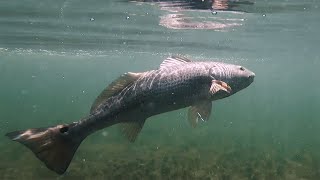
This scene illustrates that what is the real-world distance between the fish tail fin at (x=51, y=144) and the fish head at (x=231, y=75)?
2364 millimetres

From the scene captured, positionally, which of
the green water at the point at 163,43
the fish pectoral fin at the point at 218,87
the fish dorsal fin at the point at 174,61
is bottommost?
the green water at the point at 163,43

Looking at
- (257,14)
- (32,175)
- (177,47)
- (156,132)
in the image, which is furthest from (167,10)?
(177,47)

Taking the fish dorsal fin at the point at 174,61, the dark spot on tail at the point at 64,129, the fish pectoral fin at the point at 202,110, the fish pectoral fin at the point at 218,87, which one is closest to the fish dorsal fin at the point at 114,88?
the dark spot on tail at the point at 64,129

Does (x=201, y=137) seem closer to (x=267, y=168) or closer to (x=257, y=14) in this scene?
(x=257, y=14)

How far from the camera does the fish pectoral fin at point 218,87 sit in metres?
5.19

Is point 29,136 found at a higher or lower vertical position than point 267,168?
higher

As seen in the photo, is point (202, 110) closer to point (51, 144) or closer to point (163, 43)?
point (51, 144)

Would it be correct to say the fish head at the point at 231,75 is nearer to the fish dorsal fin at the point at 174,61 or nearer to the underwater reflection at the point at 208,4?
the fish dorsal fin at the point at 174,61

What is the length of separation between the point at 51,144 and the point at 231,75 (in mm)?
2891

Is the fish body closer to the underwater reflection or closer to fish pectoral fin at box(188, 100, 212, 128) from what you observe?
fish pectoral fin at box(188, 100, 212, 128)

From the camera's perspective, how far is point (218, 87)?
5234mm

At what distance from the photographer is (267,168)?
15805 millimetres

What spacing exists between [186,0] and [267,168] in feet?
29.0

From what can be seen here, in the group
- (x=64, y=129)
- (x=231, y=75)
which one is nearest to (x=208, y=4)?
(x=231, y=75)
